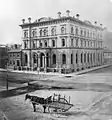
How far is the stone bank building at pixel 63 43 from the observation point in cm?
389

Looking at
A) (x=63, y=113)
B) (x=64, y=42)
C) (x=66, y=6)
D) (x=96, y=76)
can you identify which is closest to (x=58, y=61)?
(x=64, y=42)

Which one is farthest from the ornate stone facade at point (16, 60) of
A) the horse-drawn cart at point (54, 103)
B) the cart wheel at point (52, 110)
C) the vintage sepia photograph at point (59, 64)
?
the cart wheel at point (52, 110)

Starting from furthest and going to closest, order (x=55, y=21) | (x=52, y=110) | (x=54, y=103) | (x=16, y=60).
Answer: (x=16, y=60)
(x=55, y=21)
(x=54, y=103)
(x=52, y=110)

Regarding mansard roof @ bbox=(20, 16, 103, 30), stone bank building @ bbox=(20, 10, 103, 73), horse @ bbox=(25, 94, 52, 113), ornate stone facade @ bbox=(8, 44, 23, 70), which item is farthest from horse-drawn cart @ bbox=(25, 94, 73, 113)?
mansard roof @ bbox=(20, 16, 103, 30)

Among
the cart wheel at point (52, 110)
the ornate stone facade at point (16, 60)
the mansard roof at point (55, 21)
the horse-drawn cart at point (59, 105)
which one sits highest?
the mansard roof at point (55, 21)

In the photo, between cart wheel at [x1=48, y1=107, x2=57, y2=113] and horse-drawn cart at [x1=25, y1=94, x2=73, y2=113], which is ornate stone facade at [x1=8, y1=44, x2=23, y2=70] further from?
cart wheel at [x1=48, y1=107, x2=57, y2=113]

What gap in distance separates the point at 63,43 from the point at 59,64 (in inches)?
37.4

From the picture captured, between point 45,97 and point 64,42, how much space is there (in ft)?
7.29

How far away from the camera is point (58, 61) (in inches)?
185

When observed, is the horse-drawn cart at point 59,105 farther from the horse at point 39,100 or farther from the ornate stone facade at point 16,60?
the ornate stone facade at point 16,60

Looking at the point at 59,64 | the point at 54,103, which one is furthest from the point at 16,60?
the point at 54,103

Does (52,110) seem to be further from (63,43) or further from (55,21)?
(63,43)

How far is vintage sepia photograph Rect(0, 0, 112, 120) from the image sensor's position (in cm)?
324

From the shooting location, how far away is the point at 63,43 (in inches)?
204
